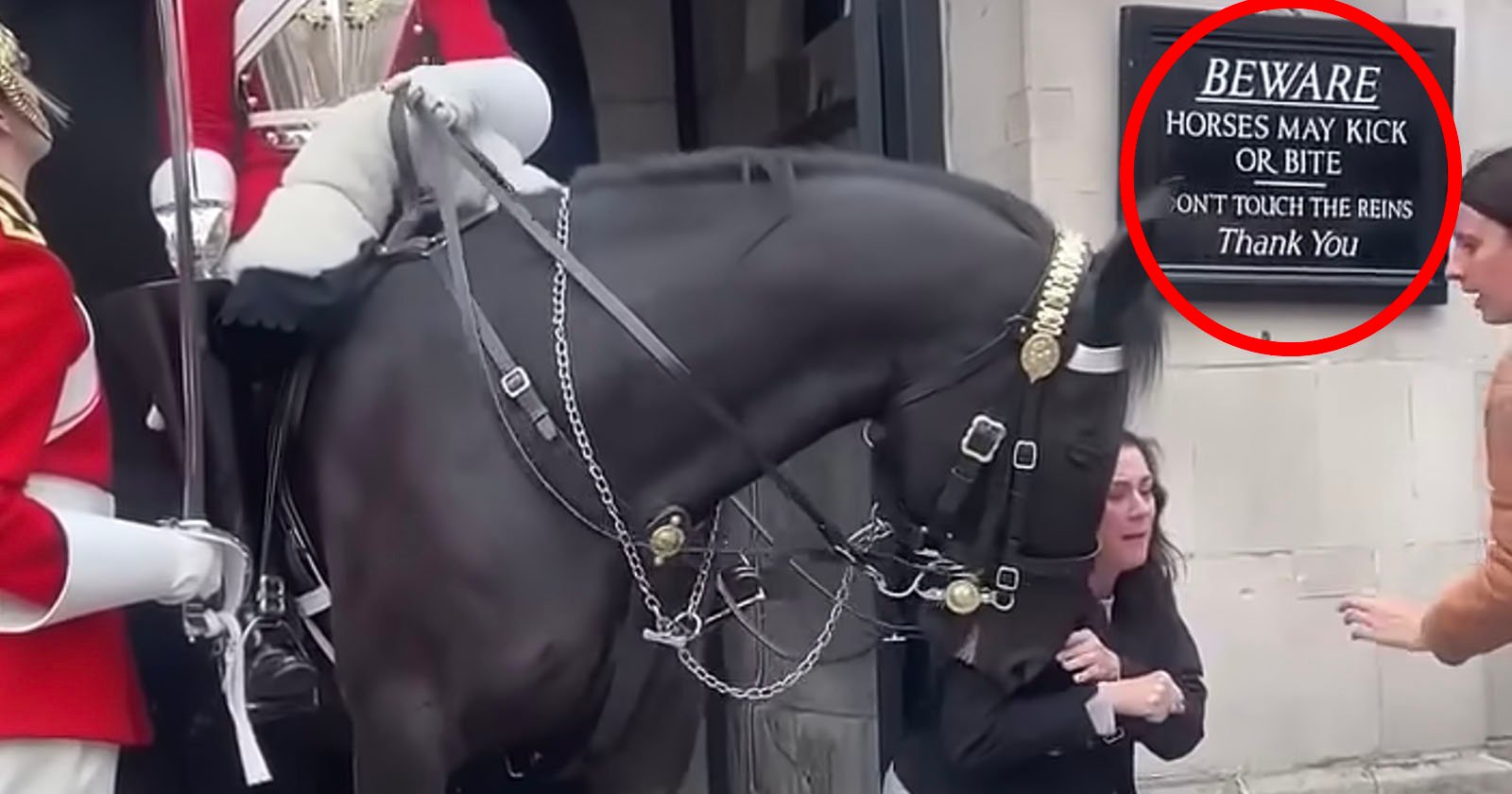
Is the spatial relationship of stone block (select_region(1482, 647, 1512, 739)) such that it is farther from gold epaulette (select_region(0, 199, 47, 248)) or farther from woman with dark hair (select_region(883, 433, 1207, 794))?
gold epaulette (select_region(0, 199, 47, 248))

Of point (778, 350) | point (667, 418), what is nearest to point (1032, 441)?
point (778, 350)

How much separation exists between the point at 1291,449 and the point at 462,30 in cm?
210

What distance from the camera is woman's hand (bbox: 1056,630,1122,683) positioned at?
268 centimetres

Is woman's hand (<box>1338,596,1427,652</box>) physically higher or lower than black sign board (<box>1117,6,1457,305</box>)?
lower

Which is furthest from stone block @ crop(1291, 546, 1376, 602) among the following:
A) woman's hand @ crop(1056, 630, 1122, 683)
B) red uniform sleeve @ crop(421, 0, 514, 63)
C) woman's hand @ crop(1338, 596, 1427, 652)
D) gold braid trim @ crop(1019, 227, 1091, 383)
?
red uniform sleeve @ crop(421, 0, 514, 63)

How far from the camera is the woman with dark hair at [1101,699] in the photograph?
2.64 m

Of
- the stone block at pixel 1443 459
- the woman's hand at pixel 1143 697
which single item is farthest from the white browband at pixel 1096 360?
the stone block at pixel 1443 459

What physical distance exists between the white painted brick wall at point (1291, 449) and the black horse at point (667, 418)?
62.9 inches

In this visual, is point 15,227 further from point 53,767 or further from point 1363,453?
point 1363,453

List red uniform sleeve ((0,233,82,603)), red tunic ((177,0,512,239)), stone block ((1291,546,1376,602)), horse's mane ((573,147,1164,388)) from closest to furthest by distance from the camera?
red uniform sleeve ((0,233,82,603)), horse's mane ((573,147,1164,388)), red tunic ((177,0,512,239)), stone block ((1291,546,1376,602))

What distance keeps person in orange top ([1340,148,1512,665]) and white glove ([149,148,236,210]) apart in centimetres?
175

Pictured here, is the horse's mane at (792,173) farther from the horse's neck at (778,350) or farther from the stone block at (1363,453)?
the stone block at (1363,453)

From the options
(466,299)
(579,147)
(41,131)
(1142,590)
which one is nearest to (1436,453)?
(1142,590)

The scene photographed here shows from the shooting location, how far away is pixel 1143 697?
275 centimetres
